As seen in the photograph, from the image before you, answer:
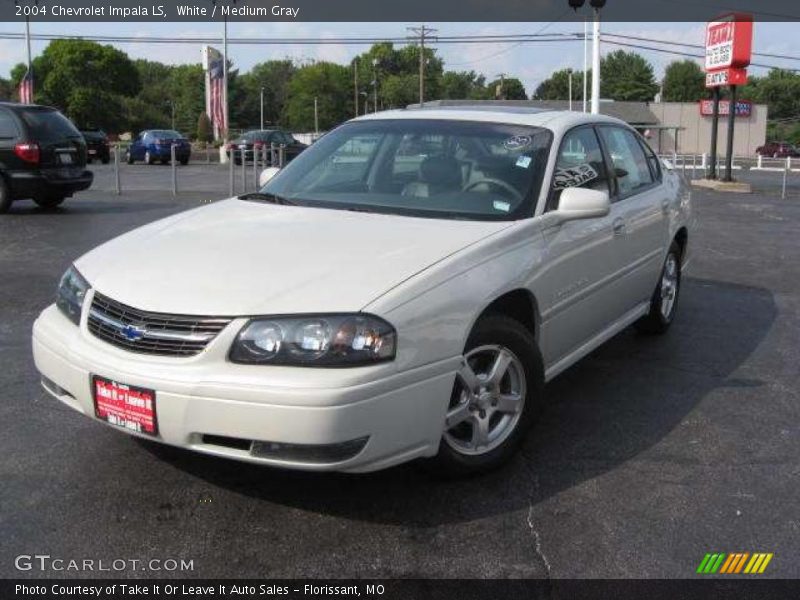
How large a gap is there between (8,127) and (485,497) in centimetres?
1116

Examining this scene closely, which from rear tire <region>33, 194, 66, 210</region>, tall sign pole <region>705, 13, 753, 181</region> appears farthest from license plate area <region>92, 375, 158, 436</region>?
tall sign pole <region>705, 13, 753, 181</region>

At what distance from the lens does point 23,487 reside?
3.43 meters

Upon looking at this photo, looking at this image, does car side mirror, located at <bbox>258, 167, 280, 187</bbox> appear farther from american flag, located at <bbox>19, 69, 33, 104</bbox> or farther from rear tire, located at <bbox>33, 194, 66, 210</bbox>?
american flag, located at <bbox>19, 69, 33, 104</bbox>

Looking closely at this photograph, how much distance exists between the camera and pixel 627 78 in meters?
123

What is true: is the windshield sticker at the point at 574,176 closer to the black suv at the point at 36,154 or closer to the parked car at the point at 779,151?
the black suv at the point at 36,154

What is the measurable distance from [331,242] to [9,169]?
10499 millimetres

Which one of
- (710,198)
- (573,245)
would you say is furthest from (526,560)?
(710,198)

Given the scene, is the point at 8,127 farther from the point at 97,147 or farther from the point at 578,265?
the point at 97,147

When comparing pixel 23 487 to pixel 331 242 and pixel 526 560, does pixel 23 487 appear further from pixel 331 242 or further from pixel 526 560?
pixel 526 560

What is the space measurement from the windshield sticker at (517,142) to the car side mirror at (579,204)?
0.40 metres

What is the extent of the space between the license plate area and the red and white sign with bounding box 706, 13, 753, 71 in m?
21.6

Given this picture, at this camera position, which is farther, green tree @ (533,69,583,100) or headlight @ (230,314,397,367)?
green tree @ (533,69,583,100)

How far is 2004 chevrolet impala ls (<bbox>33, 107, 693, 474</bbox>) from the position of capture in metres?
2.92

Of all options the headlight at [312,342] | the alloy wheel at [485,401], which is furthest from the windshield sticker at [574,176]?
the headlight at [312,342]
